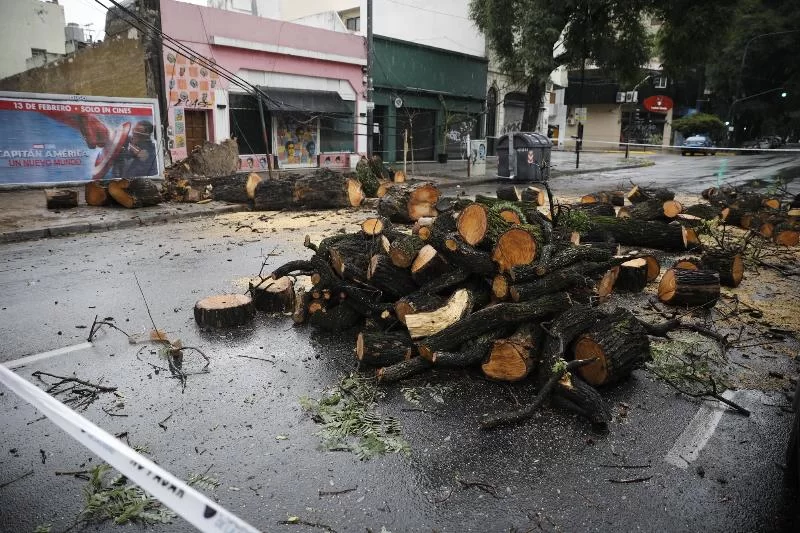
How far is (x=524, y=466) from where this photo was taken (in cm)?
310

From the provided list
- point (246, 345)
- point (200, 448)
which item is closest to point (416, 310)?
point (246, 345)

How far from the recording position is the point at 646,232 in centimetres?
838

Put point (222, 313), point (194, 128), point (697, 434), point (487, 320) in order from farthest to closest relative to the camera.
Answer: point (194, 128) → point (222, 313) → point (487, 320) → point (697, 434)

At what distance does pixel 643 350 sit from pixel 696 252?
207 inches

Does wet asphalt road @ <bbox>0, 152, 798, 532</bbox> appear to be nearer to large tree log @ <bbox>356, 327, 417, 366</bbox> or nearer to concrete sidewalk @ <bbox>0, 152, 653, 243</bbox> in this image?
large tree log @ <bbox>356, 327, 417, 366</bbox>

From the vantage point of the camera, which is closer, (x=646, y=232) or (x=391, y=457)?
(x=391, y=457)

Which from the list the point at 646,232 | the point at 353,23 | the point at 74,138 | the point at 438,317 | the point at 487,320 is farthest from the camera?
the point at 353,23

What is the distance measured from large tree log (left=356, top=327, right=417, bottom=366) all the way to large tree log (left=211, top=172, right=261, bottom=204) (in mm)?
9336

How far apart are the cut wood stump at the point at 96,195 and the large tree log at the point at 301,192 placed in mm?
3470

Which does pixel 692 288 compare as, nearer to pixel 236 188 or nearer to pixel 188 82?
pixel 236 188

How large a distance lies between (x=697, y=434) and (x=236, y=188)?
38.6 ft

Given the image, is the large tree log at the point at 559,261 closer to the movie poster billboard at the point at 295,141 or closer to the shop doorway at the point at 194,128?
the shop doorway at the point at 194,128

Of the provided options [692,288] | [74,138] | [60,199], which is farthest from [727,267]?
[74,138]

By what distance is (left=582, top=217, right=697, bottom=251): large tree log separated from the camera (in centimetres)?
823
